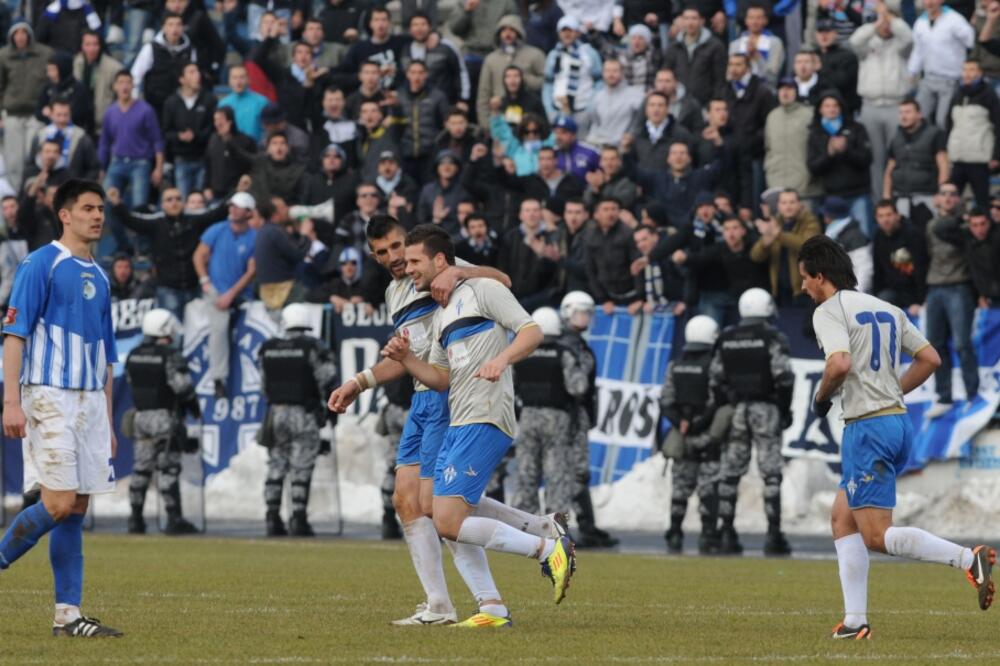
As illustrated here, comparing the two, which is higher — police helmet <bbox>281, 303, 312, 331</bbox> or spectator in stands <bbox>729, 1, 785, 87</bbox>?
spectator in stands <bbox>729, 1, 785, 87</bbox>

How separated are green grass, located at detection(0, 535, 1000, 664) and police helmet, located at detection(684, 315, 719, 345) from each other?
3003mm

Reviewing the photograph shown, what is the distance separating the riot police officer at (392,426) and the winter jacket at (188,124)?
6.52 m

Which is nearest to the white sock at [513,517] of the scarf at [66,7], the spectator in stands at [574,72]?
the spectator in stands at [574,72]

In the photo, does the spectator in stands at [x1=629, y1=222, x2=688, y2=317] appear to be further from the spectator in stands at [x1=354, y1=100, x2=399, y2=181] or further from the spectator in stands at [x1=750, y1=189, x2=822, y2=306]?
the spectator in stands at [x1=354, y1=100, x2=399, y2=181]

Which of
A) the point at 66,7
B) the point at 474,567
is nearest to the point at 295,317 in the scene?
the point at 66,7

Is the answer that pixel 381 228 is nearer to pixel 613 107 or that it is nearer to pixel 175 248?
pixel 613 107

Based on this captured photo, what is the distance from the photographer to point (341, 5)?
29.5 m

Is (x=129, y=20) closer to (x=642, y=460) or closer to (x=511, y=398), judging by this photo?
(x=642, y=460)

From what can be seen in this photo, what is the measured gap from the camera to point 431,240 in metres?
11.5

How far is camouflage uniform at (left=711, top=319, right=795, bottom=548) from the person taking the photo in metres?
20.6

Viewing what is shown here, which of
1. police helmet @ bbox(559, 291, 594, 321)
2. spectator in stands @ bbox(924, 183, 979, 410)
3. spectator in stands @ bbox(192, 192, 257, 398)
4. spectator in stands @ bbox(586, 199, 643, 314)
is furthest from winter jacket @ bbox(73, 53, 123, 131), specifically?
spectator in stands @ bbox(924, 183, 979, 410)

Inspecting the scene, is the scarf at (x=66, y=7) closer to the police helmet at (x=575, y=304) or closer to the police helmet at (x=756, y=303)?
the police helmet at (x=575, y=304)

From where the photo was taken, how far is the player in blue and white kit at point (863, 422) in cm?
1067

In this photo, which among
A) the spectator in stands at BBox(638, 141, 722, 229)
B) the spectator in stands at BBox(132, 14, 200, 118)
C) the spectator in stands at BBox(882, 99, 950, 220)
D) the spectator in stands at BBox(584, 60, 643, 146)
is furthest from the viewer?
the spectator in stands at BBox(132, 14, 200, 118)
